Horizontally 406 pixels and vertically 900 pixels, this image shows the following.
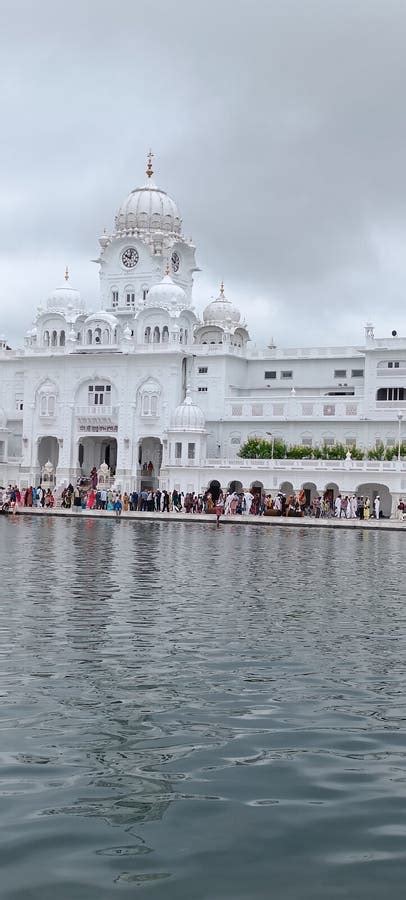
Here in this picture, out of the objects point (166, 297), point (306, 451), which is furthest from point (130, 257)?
point (306, 451)

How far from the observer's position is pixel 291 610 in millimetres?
14703

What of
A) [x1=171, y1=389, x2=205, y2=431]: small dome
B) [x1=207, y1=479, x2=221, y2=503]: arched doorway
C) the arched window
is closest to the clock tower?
the arched window

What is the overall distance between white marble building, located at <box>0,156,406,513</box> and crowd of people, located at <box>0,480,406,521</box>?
5.40m

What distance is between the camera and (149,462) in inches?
2778

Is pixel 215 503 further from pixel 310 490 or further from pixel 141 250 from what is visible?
pixel 141 250

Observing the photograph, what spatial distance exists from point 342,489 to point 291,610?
43625 millimetres

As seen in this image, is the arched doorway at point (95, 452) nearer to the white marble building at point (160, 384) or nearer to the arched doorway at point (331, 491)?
the white marble building at point (160, 384)

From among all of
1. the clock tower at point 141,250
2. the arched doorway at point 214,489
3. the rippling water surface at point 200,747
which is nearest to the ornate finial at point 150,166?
the clock tower at point 141,250

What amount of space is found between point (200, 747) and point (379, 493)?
52.8 meters

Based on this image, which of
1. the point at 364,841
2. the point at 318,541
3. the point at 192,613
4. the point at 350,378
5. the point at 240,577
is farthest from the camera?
the point at 350,378

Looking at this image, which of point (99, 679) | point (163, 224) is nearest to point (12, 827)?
point (99, 679)

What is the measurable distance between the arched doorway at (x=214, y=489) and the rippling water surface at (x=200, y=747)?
1755 inches

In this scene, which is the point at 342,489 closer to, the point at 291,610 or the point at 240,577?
the point at 240,577

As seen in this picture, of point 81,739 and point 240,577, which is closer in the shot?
point 81,739
